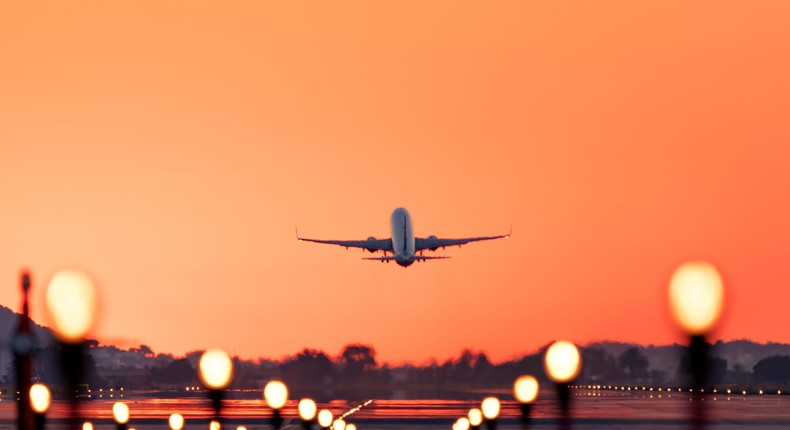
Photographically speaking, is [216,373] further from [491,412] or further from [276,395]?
[491,412]

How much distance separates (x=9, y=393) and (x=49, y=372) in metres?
31.7

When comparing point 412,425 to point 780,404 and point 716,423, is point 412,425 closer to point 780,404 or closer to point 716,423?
point 716,423

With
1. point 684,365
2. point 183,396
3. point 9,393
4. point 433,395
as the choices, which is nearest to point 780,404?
point 433,395

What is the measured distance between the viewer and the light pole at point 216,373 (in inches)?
920

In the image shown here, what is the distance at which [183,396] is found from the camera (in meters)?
141

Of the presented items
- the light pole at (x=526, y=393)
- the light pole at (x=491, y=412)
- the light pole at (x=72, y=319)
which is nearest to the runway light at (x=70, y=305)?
the light pole at (x=72, y=319)

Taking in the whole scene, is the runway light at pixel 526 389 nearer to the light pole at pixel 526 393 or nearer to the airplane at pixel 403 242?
the light pole at pixel 526 393

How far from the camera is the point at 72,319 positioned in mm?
23656

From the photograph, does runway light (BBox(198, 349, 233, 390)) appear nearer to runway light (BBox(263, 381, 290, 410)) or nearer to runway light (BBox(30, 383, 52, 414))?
runway light (BBox(263, 381, 290, 410))

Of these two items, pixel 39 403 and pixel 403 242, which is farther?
pixel 403 242

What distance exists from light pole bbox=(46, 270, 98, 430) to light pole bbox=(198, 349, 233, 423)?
6.70 feet

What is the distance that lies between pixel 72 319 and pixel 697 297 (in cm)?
1229

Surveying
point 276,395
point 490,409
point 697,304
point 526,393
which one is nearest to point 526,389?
point 526,393

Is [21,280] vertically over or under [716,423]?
over
